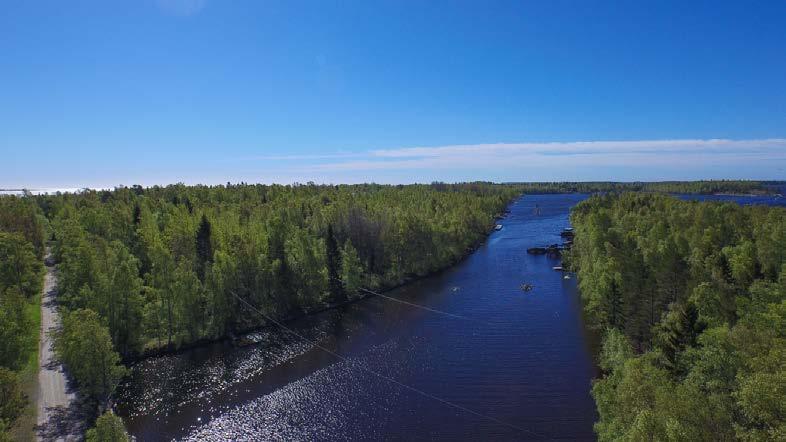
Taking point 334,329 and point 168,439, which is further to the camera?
point 334,329

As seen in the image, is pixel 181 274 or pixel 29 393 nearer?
pixel 29 393

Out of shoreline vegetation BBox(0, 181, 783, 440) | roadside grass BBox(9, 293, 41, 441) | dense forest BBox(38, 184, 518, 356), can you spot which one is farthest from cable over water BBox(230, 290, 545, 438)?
roadside grass BBox(9, 293, 41, 441)

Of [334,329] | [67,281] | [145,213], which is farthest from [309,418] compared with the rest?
[145,213]

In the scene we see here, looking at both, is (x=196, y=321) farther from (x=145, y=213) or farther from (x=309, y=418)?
(x=145, y=213)

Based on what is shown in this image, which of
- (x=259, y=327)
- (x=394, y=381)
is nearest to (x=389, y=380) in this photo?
(x=394, y=381)

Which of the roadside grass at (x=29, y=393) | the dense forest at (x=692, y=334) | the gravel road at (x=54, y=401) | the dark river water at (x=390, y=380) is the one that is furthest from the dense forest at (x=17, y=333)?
the dense forest at (x=692, y=334)

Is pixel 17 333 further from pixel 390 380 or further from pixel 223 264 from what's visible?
pixel 390 380

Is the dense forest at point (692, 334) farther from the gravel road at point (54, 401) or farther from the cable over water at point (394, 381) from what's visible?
the gravel road at point (54, 401)
